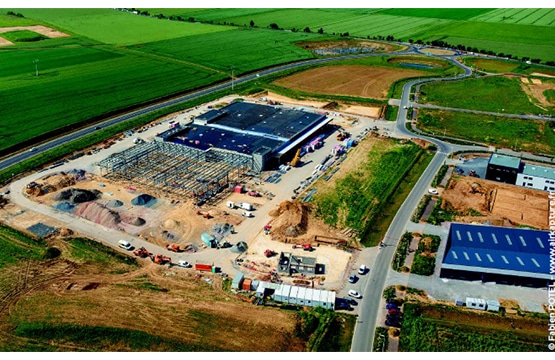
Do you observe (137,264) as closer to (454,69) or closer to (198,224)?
(198,224)

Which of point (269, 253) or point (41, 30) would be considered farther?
point (41, 30)

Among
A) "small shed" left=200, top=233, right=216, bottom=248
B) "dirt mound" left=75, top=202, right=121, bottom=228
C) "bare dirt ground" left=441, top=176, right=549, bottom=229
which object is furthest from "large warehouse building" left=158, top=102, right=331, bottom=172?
"bare dirt ground" left=441, top=176, right=549, bottom=229

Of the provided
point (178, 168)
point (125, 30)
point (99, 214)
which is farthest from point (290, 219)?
point (125, 30)

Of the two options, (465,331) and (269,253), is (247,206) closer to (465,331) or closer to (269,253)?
(269,253)

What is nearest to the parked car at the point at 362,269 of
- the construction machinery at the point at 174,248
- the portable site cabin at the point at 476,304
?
the portable site cabin at the point at 476,304

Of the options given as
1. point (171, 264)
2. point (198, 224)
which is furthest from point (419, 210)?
point (171, 264)
